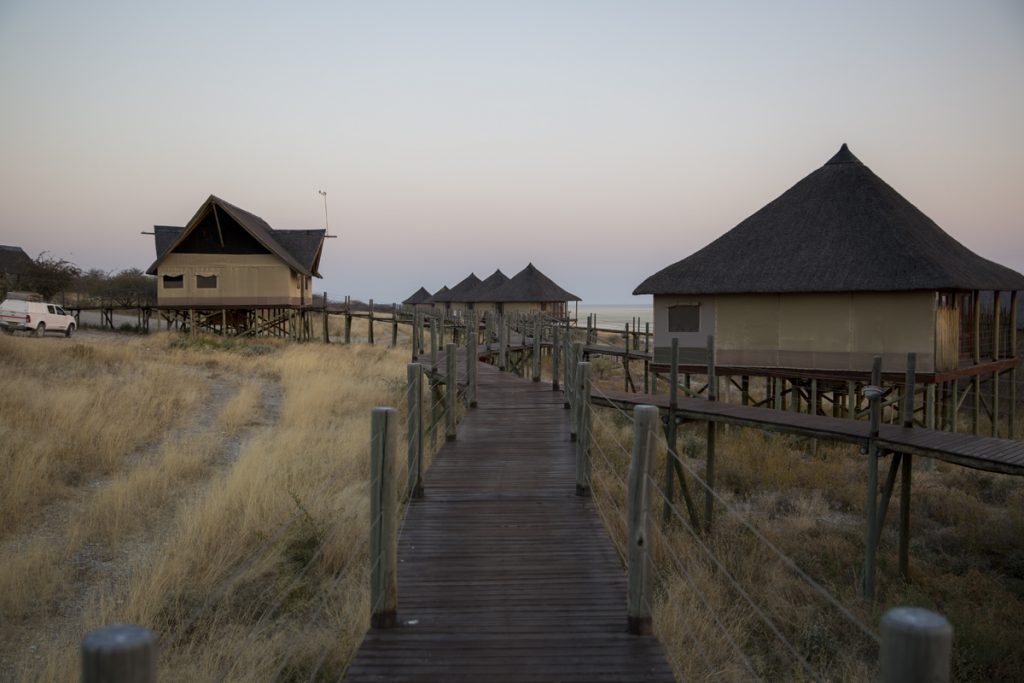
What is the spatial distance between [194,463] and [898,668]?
11.7 metres

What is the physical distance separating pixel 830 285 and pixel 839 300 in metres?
0.63

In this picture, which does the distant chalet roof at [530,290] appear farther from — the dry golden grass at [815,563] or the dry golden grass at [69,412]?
the dry golden grass at [815,563]

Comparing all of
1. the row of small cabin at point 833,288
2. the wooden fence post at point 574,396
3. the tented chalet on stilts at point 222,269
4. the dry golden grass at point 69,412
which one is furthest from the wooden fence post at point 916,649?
the tented chalet on stilts at point 222,269

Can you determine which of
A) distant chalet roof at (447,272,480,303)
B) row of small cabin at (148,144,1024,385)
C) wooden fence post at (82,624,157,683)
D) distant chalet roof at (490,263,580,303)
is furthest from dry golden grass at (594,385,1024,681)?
distant chalet roof at (447,272,480,303)

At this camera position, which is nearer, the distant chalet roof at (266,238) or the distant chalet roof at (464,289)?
the distant chalet roof at (266,238)

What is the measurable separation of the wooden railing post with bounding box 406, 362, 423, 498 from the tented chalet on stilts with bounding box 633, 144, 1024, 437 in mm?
13763

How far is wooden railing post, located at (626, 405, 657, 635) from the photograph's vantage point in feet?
14.4

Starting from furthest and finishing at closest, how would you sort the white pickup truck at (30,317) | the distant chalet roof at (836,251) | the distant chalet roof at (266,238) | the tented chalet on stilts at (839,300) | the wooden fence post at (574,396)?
the distant chalet roof at (266,238) < the white pickup truck at (30,317) < the distant chalet roof at (836,251) < the tented chalet on stilts at (839,300) < the wooden fence post at (574,396)

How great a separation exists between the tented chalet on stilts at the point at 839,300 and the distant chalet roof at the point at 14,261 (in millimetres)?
43490

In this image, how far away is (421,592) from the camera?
500 centimetres

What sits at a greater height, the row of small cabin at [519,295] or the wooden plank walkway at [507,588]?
the row of small cabin at [519,295]

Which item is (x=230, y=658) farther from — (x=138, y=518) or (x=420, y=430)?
(x=138, y=518)

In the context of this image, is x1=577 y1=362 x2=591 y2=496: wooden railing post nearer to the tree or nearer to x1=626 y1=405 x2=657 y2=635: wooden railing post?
x1=626 y1=405 x2=657 y2=635: wooden railing post

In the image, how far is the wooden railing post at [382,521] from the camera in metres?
4.46
